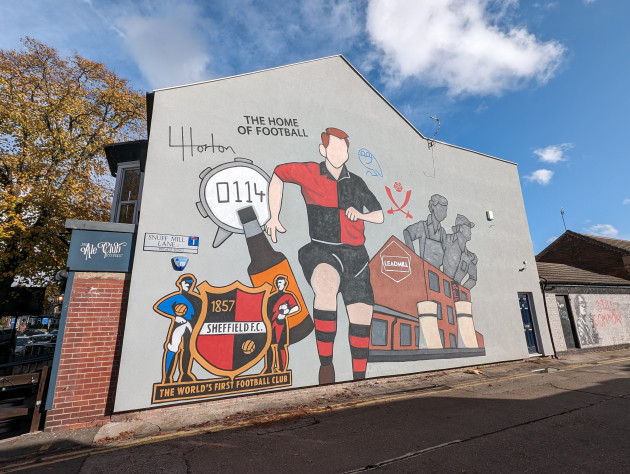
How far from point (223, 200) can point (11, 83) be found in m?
14.3

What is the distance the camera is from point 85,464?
459cm

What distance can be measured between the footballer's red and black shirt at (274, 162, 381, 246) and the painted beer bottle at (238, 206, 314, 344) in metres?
1.42

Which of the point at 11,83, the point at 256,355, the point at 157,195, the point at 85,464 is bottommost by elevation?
the point at 85,464

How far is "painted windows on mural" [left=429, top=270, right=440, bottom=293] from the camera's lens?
11.4m

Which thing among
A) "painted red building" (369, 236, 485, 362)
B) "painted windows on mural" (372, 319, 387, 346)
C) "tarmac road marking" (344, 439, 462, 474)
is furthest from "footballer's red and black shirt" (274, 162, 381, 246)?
"tarmac road marking" (344, 439, 462, 474)

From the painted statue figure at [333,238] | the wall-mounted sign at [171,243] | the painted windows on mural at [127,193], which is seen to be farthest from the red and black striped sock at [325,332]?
the painted windows on mural at [127,193]

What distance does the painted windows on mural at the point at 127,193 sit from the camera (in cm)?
938

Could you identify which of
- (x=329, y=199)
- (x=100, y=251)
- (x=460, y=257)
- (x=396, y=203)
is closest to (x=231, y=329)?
(x=100, y=251)

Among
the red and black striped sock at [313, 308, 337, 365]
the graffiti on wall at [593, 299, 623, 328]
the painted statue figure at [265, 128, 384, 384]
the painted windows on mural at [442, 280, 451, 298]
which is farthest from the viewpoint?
the graffiti on wall at [593, 299, 623, 328]

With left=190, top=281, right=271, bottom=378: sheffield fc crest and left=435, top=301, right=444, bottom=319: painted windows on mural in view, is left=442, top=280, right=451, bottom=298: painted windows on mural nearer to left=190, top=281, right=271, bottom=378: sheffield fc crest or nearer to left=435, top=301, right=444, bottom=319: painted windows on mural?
left=435, top=301, right=444, bottom=319: painted windows on mural

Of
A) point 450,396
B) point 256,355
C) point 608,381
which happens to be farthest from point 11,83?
point 608,381

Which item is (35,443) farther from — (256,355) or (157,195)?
(157,195)

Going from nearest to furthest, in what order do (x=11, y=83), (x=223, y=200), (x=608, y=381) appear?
(x=223, y=200) < (x=608, y=381) < (x=11, y=83)

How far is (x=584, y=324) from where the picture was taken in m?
15.1
